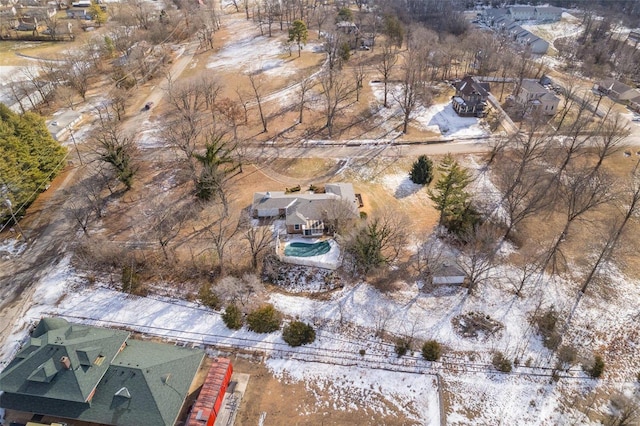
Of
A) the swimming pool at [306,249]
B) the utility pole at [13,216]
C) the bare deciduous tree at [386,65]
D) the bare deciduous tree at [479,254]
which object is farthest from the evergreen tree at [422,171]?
the utility pole at [13,216]

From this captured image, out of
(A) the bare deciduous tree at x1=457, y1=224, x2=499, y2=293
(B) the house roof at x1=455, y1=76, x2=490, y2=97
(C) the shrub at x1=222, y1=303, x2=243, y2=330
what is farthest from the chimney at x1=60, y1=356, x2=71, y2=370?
(B) the house roof at x1=455, y1=76, x2=490, y2=97

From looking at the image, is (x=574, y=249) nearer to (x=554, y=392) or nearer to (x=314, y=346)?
(x=554, y=392)

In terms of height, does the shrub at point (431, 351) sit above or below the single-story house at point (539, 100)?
below

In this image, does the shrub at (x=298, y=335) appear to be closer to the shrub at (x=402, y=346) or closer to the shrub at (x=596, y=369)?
the shrub at (x=402, y=346)

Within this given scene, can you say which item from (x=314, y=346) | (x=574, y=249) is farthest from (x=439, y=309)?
(x=574, y=249)

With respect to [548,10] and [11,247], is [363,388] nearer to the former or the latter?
[11,247]

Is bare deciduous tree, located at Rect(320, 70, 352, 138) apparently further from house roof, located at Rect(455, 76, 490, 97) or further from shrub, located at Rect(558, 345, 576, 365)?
shrub, located at Rect(558, 345, 576, 365)
